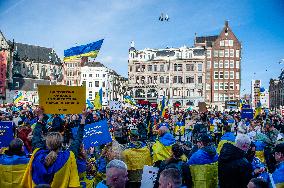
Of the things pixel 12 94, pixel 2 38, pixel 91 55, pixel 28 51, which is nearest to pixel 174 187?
pixel 91 55

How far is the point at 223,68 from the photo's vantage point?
8606 cm

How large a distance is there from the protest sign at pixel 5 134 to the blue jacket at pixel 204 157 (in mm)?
5211

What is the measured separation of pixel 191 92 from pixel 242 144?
8140cm

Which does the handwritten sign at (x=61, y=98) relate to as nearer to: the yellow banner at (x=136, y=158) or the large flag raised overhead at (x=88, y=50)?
the yellow banner at (x=136, y=158)

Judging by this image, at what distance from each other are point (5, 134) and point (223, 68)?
79.7m

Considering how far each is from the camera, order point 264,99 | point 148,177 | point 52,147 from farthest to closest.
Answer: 1. point 264,99
2. point 148,177
3. point 52,147

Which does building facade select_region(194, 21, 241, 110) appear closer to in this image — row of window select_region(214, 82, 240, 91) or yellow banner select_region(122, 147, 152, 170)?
row of window select_region(214, 82, 240, 91)

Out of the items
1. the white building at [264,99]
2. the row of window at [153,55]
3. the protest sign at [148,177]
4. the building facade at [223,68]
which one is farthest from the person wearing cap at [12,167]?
the row of window at [153,55]

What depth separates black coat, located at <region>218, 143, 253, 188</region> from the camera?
583 cm

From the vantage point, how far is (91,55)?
16.6 meters

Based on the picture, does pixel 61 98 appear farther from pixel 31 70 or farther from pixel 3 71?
pixel 31 70

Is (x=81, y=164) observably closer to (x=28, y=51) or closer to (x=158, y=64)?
(x=158, y=64)

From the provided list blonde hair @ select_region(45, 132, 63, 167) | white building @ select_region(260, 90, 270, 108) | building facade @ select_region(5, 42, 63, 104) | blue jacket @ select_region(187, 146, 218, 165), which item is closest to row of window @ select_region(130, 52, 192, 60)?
building facade @ select_region(5, 42, 63, 104)

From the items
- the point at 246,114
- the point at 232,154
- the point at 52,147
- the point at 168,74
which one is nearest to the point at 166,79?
the point at 168,74
